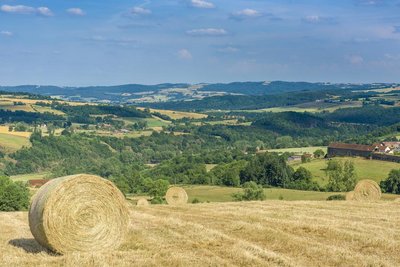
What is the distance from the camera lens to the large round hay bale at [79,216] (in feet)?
49.5

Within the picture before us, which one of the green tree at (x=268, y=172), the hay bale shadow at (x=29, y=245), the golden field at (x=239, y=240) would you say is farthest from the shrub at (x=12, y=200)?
the green tree at (x=268, y=172)

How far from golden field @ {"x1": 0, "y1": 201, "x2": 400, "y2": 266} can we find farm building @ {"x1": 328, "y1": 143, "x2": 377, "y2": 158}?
279 ft

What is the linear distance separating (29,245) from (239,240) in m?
5.52

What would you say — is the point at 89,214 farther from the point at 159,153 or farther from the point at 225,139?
the point at 225,139

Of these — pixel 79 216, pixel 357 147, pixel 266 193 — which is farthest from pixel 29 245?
pixel 357 147

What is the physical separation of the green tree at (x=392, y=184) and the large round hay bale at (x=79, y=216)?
59.0 metres

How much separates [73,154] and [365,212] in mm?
130184

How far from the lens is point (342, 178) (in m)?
75.1

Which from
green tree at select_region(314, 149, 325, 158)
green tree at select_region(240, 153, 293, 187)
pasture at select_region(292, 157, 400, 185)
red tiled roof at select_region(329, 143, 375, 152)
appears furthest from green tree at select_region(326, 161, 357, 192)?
green tree at select_region(314, 149, 325, 158)

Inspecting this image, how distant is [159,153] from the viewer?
155 meters

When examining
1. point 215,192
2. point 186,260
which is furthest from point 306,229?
point 215,192

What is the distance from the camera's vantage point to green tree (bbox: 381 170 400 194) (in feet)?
232

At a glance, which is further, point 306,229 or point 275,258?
point 306,229

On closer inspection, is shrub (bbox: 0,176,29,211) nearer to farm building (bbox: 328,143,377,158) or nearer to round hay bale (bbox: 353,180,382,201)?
round hay bale (bbox: 353,180,382,201)
